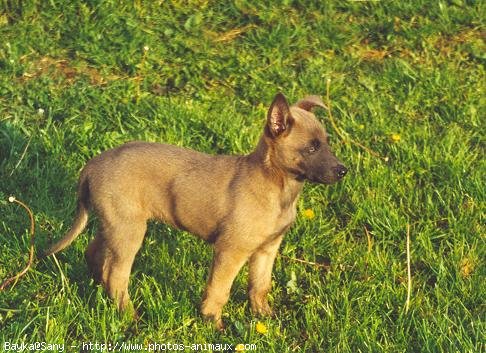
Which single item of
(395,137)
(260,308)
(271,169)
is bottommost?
(260,308)

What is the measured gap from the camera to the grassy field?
477cm

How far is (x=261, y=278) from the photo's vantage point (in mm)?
4973

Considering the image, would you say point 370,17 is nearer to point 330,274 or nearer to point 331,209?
point 331,209

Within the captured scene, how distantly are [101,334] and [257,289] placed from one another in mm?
1058

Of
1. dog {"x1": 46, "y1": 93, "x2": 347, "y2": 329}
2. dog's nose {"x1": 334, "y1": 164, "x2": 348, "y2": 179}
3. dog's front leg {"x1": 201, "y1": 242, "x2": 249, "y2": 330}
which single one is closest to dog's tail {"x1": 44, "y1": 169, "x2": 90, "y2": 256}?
dog {"x1": 46, "y1": 93, "x2": 347, "y2": 329}

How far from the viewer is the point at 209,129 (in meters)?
6.54

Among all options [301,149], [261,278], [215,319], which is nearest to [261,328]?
[215,319]

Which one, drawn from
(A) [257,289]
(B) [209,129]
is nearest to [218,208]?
(A) [257,289]

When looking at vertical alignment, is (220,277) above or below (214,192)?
below

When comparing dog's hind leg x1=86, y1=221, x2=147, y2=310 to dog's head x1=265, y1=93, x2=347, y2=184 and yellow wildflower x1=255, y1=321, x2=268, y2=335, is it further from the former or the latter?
dog's head x1=265, y1=93, x2=347, y2=184

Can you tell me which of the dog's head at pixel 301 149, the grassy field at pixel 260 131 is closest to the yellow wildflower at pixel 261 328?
the grassy field at pixel 260 131

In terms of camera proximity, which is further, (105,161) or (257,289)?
(257,289)

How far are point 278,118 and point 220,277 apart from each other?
40.0 inches

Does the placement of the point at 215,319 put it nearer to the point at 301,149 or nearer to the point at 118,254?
the point at 118,254
